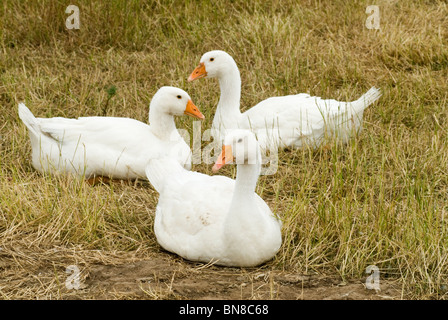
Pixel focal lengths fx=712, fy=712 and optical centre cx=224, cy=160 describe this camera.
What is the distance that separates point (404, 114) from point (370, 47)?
1490 mm

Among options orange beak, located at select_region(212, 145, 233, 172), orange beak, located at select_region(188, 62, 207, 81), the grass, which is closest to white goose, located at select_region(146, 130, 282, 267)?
orange beak, located at select_region(212, 145, 233, 172)

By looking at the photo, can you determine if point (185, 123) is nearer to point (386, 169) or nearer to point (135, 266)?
point (386, 169)

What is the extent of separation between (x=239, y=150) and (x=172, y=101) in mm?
1752

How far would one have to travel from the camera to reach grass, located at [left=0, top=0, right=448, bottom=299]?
427 centimetres

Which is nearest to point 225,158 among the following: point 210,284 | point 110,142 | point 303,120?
point 210,284

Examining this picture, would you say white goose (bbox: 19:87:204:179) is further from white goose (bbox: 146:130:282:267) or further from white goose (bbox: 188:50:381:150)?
white goose (bbox: 146:130:282:267)

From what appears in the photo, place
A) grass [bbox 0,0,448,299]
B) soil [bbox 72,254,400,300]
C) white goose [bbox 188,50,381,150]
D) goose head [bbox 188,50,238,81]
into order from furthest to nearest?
goose head [bbox 188,50,238,81] → white goose [bbox 188,50,381,150] → grass [bbox 0,0,448,299] → soil [bbox 72,254,400,300]

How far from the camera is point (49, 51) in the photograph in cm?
798

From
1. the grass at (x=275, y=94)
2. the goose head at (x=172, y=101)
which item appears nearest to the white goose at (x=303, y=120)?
the grass at (x=275, y=94)

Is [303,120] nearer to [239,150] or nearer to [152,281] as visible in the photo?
[239,150]

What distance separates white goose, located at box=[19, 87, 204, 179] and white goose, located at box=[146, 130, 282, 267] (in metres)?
1.00

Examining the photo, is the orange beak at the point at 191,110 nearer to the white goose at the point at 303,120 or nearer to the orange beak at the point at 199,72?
the white goose at the point at 303,120

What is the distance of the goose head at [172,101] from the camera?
18.6 feet

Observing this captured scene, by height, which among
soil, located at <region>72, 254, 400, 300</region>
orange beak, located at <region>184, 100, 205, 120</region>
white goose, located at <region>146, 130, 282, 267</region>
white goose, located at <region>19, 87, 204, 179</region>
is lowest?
soil, located at <region>72, 254, 400, 300</region>
